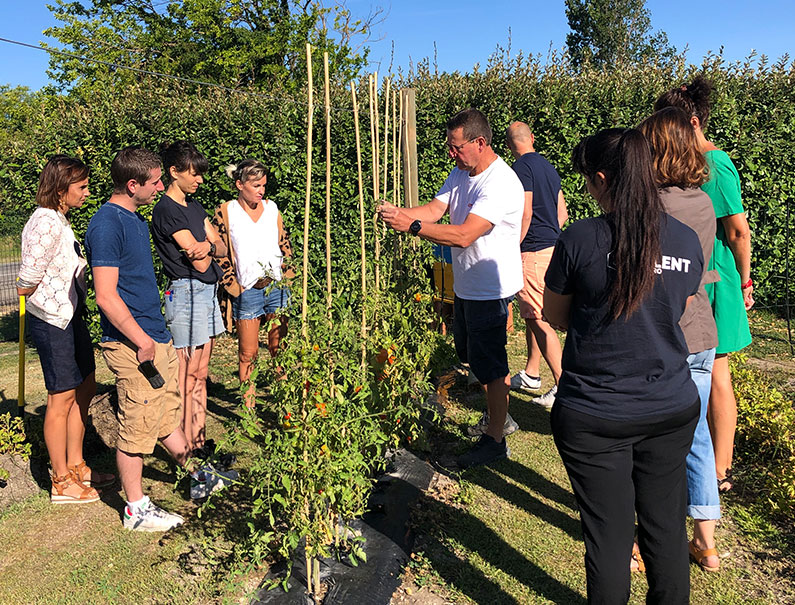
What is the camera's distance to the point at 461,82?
7.30 m

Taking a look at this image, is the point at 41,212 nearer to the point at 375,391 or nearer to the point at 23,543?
the point at 23,543

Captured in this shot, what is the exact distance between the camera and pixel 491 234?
141 inches

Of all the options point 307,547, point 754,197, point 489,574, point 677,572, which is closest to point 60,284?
point 307,547

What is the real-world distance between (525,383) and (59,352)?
11.0ft

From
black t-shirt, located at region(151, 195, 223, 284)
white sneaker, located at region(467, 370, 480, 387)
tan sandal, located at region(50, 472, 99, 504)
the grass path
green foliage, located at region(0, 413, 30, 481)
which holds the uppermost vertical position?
black t-shirt, located at region(151, 195, 223, 284)

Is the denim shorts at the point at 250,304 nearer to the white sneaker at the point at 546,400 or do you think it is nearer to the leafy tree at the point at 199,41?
the white sneaker at the point at 546,400

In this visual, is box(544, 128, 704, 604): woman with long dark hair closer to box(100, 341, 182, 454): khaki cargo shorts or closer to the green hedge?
box(100, 341, 182, 454): khaki cargo shorts

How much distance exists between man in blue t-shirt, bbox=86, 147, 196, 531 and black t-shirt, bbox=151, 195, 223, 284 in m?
0.44

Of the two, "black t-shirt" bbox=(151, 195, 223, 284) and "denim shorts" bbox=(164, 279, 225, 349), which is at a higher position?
"black t-shirt" bbox=(151, 195, 223, 284)

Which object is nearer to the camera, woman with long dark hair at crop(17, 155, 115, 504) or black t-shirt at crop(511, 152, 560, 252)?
woman with long dark hair at crop(17, 155, 115, 504)

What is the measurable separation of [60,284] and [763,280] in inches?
281

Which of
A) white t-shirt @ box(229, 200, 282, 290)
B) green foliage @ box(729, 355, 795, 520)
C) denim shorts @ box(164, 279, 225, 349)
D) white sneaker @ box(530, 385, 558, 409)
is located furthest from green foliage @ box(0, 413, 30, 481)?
green foliage @ box(729, 355, 795, 520)

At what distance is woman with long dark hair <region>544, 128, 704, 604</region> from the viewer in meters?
1.84

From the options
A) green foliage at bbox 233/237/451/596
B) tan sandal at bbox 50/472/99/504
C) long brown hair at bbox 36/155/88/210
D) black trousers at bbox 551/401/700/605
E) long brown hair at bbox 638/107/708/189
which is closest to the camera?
black trousers at bbox 551/401/700/605
